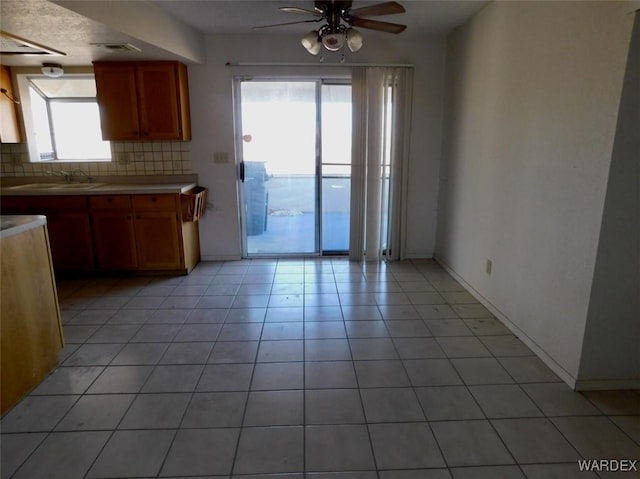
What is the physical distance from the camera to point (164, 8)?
125 inches

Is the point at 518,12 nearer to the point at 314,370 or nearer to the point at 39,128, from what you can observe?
the point at 314,370

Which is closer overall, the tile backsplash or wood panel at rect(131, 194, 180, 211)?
wood panel at rect(131, 194, 180, 211)

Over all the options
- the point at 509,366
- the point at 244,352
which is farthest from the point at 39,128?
the point at 509,366

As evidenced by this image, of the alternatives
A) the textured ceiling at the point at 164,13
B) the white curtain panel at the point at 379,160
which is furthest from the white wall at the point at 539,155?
the white curtain panel at the point at 379,160

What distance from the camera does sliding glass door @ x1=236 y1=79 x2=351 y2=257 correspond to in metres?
4.38

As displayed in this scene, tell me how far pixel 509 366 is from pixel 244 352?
1.65m

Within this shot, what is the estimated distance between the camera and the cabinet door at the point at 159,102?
3.85 metres

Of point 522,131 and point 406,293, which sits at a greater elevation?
point 522,131

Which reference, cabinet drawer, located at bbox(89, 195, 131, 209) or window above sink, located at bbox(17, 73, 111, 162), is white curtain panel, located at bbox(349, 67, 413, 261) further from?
window above sink, located at bbox(17, 73, 111, 162)

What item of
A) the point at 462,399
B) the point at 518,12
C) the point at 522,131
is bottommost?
the point at 462,399

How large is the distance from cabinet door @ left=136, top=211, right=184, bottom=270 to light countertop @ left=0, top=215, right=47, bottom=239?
5.30ft

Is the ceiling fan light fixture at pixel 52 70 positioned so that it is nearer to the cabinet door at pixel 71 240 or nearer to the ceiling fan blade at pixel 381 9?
the cabinet door at pixel 71 240

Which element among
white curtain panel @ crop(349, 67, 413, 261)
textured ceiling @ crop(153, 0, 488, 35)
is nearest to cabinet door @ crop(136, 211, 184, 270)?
textured ceiling @ crop(153, 0, 488, 35)

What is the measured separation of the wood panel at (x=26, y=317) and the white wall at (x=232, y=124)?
88.1 inches
